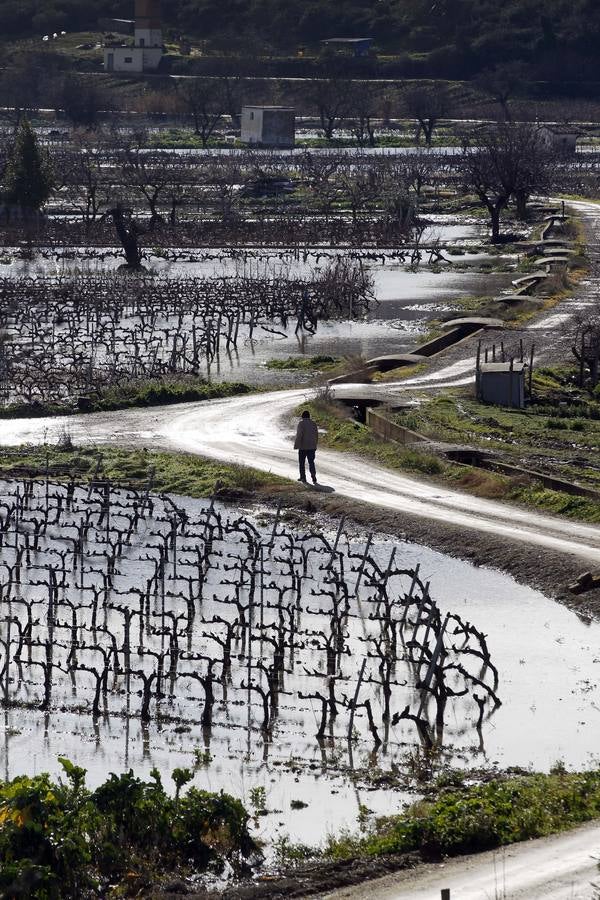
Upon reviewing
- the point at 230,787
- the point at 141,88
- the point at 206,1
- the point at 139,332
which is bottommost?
the point at 230,787

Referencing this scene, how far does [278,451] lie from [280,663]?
13821 millimetres

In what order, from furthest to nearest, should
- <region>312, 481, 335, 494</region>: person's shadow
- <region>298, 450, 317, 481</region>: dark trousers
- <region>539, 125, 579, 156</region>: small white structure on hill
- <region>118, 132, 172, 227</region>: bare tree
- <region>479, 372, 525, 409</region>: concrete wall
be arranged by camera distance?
<region>539, 125, 579, 156</region>: small white structure on hill, <region>118, 132, 172, 227</region>: bare tree, <region>479, 372, 525, 409</region>: concrete wall, <region>298, 450, 317, 481</region>: dark trousers, <region>312, 481, 335, 494</region>: person's shadow

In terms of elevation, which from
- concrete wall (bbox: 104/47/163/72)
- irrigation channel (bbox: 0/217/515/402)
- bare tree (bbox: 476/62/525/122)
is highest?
concrete wall (bbox: 104/47/163/72)

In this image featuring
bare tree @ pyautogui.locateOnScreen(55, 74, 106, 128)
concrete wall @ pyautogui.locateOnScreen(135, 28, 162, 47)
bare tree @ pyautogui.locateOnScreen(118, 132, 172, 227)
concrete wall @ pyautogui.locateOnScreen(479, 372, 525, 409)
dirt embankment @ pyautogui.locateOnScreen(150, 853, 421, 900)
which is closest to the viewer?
dirt embankment @ pyautogui.locateOnScreen(150, 853, 421, 900)

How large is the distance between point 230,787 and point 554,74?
154 m

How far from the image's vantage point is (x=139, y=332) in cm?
5122

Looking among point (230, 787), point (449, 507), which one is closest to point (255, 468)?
point (449, 507)

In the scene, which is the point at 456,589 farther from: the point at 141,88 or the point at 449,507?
the point at 141,88

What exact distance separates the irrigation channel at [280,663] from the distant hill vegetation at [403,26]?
143613 mm

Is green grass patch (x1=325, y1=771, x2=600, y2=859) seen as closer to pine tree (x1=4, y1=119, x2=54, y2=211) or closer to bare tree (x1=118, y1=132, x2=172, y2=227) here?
bare tree (x1=118, y1=132, x2=172, y2=227)

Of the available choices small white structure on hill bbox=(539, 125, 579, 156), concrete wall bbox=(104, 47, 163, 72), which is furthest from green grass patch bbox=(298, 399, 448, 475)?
concrete wall bbox=(104, 47, 163, 72)

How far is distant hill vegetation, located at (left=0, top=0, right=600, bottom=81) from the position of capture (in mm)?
166625

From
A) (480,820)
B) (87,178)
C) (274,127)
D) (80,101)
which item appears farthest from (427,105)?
(480,820)

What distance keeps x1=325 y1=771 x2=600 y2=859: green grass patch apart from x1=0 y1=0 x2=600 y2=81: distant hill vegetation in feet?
503
